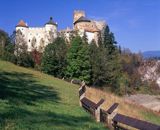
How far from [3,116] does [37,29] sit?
109874 millimetres

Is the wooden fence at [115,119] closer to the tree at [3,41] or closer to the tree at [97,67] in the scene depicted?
the tree at [97,67]

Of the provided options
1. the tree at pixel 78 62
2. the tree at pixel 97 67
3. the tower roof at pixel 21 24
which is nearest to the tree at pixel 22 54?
the tower roof at pixel 21 24

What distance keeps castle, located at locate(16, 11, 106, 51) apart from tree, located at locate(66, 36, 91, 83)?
26.8 metres

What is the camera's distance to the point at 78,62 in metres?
83.1

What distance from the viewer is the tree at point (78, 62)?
81.7 m

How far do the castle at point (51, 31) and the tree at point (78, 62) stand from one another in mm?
26846

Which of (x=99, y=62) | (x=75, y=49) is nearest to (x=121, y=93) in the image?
(x=99, y=62)

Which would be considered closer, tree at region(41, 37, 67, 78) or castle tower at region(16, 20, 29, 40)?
tree at region(41, 37, 67, 78)

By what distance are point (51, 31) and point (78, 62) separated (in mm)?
39443

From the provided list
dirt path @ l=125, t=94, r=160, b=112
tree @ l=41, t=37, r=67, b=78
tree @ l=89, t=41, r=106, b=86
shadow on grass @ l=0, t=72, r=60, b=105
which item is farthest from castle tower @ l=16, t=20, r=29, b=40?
shadow on grass @ l=0, t=72, r=60, b=105

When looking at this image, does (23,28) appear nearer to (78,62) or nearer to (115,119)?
(78,62)

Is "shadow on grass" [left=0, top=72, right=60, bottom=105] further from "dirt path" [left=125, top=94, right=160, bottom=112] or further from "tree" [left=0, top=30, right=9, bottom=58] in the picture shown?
"tree" [left=0, top=30, right=9, bottom=58]

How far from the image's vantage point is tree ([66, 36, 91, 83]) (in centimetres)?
8169

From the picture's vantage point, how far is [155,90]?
10981cm
